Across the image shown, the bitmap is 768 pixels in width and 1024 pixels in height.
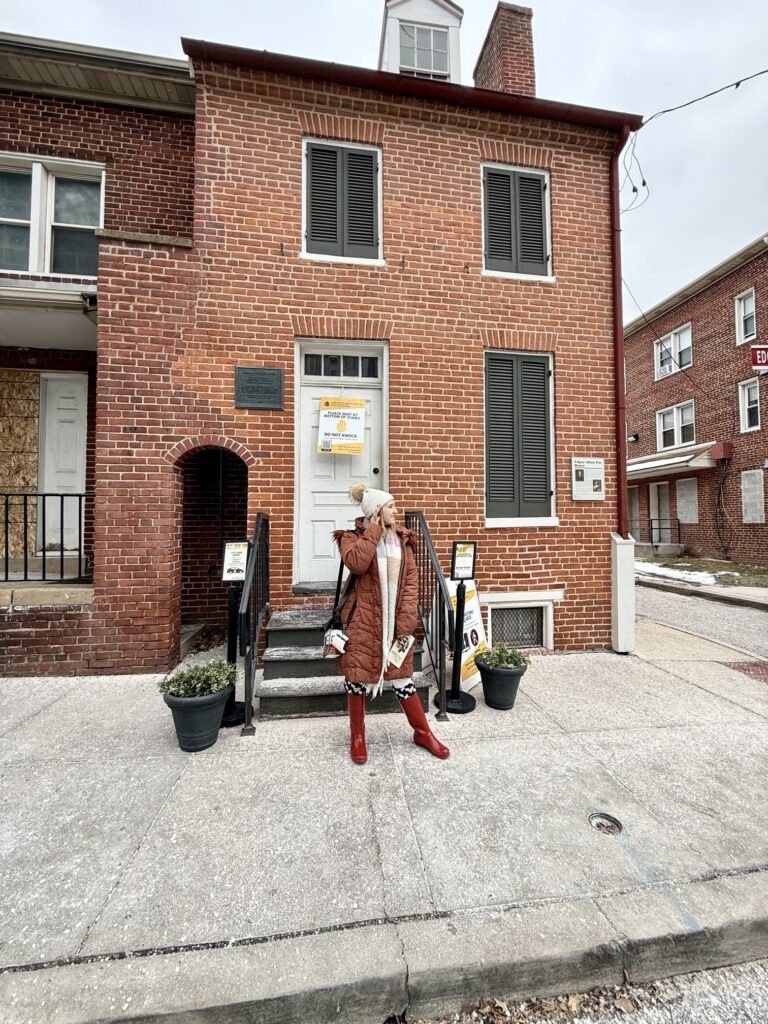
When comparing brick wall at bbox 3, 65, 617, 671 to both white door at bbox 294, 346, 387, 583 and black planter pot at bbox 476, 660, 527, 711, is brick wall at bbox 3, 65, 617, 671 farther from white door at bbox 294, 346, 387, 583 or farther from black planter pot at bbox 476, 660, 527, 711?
black planter pot at bbox 476, 660, 527, 711

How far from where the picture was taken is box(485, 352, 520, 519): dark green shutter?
5.34 m

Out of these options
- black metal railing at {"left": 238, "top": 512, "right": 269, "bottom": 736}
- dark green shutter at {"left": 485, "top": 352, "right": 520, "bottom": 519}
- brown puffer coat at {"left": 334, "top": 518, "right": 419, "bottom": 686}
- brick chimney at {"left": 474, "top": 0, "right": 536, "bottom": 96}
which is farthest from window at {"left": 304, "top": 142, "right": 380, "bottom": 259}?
brown puffer coat at {"left": 334, "top": 518, "right": 419, "bottom": 686}

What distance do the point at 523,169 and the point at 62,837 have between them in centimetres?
754

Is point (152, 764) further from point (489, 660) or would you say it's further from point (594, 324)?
point (594, 324)

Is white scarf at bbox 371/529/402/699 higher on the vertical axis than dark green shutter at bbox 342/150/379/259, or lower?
lower

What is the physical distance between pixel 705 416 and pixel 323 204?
16054mm

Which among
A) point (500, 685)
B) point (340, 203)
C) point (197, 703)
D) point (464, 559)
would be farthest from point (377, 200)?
point (197, 703)

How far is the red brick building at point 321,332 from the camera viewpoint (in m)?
4.59

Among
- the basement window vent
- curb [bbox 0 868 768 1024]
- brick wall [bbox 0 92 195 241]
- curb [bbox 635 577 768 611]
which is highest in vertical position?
brick wall [bbox 0 92 195 241]

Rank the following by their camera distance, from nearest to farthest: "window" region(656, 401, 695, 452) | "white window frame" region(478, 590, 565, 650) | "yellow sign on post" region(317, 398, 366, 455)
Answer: "yellow sign on post" region(317, 398, 366, 455) < "white window frame" region(478, 590, 565, 650) < "window" region(656, 401, 695, 452)

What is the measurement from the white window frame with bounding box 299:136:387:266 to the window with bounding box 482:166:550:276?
1.27m

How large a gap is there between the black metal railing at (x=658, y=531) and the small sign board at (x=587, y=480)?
14056 mm

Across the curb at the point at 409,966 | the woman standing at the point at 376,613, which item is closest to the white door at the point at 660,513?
the woman standing at the point at 376,613

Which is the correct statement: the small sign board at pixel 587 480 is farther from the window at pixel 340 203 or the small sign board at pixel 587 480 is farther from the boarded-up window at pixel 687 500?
the boarded-up window at pixel 687 500
